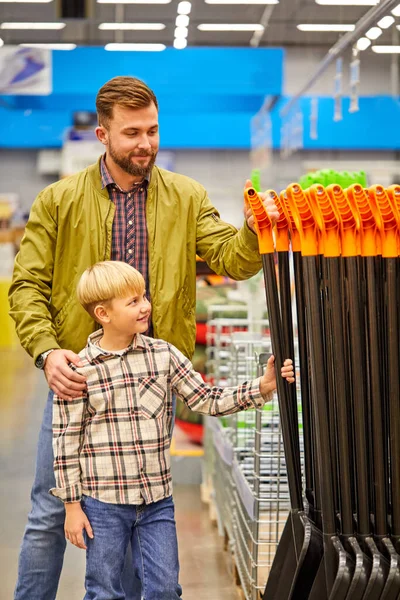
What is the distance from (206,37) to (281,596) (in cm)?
893

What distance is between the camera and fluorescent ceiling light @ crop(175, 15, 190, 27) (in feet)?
32.5

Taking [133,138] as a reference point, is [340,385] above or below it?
below

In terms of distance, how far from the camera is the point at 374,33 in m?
5.07

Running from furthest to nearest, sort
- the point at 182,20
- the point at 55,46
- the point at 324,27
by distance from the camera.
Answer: the point at 55,46, the point at 182,20, the point at 324,27

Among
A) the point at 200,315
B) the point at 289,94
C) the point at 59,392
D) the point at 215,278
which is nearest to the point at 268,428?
the point at 59,392

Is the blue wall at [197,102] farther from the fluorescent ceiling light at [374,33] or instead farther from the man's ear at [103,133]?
the man's ear at [103,133]

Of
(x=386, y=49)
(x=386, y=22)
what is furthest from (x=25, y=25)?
(x=386, y=22)

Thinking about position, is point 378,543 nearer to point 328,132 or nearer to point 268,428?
point 268,428

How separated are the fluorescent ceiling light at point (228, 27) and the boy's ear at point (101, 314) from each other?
823 cm

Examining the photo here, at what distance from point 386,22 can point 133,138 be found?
9.16ft

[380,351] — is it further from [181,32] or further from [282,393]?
[181,32]

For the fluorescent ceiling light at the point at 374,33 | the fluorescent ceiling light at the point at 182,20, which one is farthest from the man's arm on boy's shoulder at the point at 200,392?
the fluorescent ceiling light at the point at 182,20

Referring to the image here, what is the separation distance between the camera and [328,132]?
16047mm

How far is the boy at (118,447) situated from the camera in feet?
7.52
